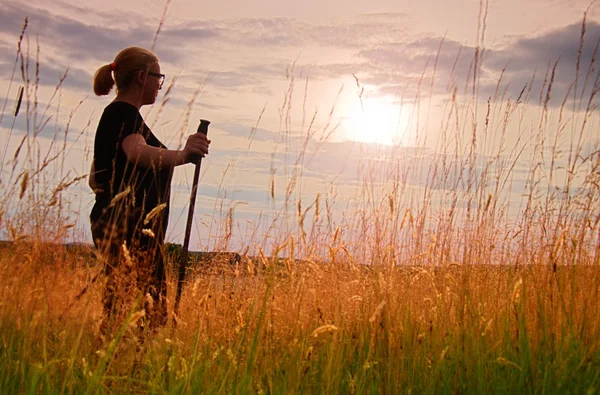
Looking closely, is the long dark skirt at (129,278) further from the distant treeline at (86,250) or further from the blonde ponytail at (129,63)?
the blonde ponytail at (129,63)

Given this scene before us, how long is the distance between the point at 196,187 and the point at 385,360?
1346 millimetres

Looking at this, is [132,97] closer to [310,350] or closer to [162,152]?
[162,152]

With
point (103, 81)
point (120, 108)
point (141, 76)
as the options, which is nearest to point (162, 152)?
point (120, 108)

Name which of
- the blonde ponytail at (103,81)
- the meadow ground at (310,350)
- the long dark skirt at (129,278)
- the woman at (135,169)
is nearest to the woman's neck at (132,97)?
the woman at (135,169)

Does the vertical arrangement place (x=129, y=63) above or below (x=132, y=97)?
above

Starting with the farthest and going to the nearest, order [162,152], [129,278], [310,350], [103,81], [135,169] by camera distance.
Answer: [103,81], [135,169], [162,152], [129,278], [310,350]

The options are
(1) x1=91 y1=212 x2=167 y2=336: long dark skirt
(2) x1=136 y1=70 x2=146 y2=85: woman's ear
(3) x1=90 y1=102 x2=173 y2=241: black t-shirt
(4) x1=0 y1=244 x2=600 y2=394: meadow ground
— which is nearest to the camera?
(4) x1=0 y1=244 x2=600 y2=394: meadow ground

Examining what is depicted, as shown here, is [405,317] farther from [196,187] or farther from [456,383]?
[196,187]

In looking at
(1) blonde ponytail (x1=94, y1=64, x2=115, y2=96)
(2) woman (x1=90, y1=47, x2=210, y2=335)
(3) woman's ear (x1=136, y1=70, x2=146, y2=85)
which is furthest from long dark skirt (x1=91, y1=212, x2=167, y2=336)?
(1) blonde ponytail (x1=94, y1=64, x2=115, y2=96)

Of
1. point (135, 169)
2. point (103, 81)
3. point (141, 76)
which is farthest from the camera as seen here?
point (103, 81)

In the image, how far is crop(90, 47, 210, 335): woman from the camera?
9.23 feet

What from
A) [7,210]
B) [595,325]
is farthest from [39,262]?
[595,325]

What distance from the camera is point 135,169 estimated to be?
302 cm

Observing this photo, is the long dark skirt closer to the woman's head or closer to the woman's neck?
the woman's neck
